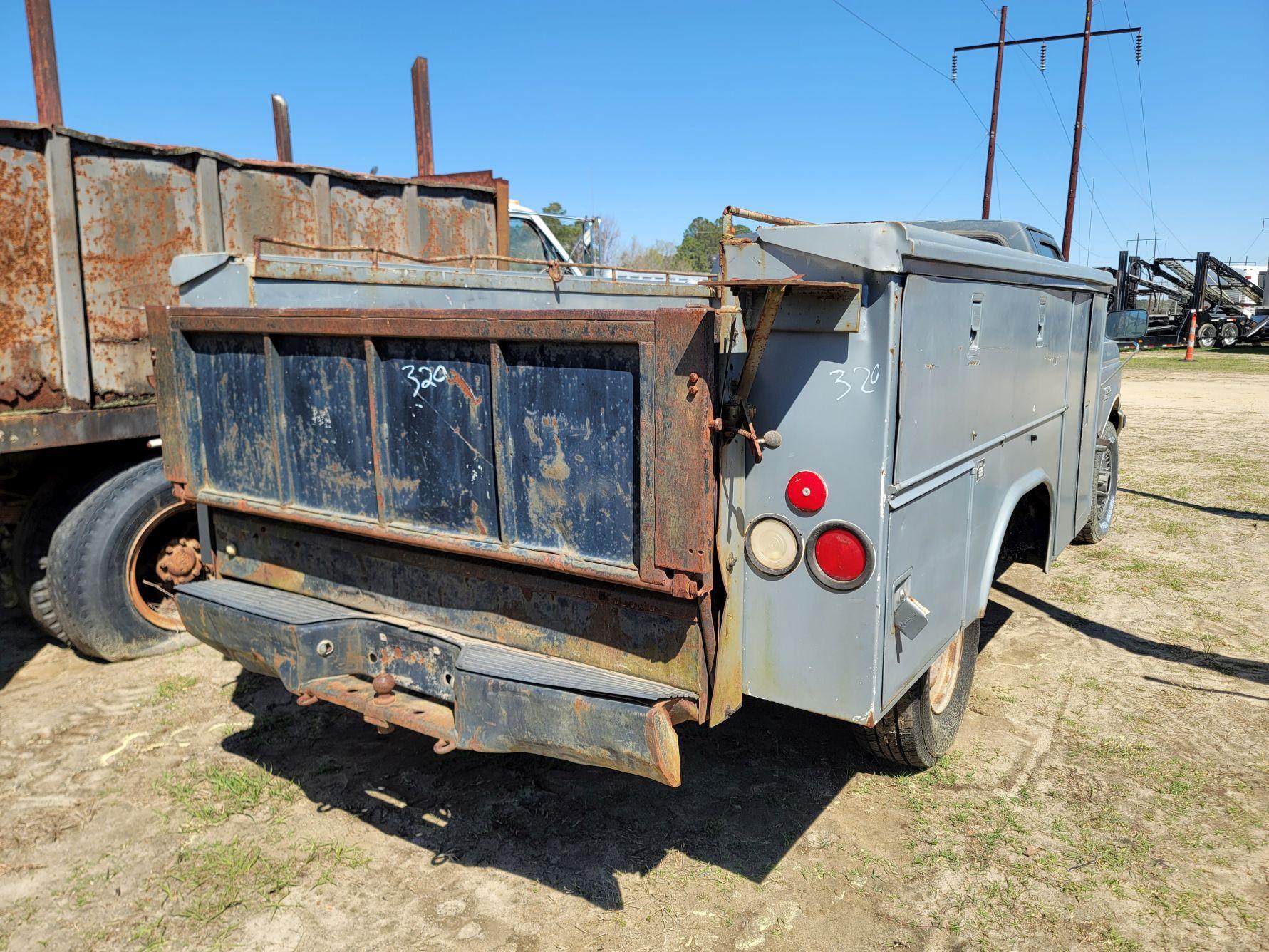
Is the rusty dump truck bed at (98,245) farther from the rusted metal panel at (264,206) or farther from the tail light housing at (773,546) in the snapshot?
the tail light housing at (773,546)

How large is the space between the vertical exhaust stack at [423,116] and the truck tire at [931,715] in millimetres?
6062

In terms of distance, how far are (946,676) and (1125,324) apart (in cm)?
351

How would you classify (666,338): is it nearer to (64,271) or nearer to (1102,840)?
(1102,840)

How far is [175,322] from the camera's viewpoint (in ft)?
10.9

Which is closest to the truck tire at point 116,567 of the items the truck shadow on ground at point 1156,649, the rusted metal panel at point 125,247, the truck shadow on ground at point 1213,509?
the rusted metal panel at point 125,247

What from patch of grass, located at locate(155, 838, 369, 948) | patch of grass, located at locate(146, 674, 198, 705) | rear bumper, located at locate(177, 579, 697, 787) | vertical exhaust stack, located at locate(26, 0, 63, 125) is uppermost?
vertical exhaust stack, located at locate(26, 0, 63, 125)

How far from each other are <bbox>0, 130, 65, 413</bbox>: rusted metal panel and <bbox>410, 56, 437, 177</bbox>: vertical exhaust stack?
385cm

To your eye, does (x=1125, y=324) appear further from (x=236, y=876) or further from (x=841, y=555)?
(x=236, y=876)

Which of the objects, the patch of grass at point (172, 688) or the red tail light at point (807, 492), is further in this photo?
the patch of grass at point (172, 688)

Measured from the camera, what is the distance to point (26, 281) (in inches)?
168

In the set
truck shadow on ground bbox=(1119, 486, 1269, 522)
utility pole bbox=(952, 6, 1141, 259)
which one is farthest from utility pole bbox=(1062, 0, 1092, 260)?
truck shadow on ground bbox=(1119, 486, 1269, 522)

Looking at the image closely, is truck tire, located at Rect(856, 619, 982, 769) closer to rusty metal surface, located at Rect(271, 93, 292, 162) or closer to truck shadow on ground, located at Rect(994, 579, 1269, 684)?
truck shadow on ground, located at Rect(994, 579, 1269, 684)

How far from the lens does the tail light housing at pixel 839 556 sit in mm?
2510

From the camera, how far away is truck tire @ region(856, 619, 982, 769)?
3.36 meters
